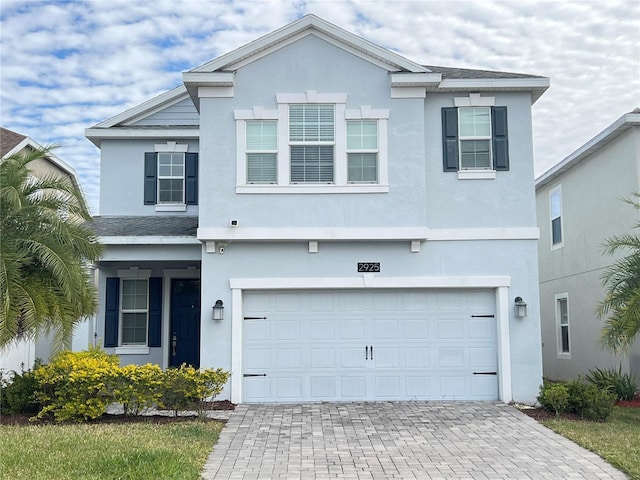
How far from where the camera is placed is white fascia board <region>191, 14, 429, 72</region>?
44.5 ft

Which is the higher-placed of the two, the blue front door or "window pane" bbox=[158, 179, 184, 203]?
"window pane" bbox=[158, 179, 184, 203]

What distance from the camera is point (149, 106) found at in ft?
57.6

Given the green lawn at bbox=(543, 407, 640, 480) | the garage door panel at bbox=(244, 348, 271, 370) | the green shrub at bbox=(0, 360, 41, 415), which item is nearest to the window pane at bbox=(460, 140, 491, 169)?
the green lawn at bbox=(543, 407, 640, 480)

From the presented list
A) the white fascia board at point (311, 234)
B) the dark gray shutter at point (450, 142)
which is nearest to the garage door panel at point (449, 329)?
the white fascia board at point (311, 234)

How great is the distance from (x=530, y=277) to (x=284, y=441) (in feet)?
20.3

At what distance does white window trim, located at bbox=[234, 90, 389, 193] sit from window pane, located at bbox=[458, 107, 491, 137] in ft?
5.20

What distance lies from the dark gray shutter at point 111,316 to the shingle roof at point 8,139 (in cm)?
463

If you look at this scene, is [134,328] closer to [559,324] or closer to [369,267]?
[369,267]

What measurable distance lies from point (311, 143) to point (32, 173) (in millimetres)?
6123

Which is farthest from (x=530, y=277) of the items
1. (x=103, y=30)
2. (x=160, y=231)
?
(x=103, y=30)

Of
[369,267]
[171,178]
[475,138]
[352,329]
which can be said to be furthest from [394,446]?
[171,178]

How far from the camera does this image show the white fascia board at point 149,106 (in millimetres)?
17391

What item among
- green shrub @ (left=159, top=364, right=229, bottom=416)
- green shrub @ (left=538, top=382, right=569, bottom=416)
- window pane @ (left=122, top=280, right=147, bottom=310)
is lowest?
green shrub @ (left=538, top=382, right=569, bottom=416)

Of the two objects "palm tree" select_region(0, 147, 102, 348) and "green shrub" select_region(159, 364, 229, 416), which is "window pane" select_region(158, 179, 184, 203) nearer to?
"palm tree" select_region(0, 147, 102, 348)
